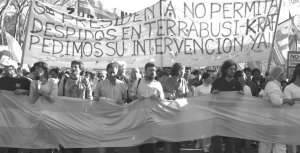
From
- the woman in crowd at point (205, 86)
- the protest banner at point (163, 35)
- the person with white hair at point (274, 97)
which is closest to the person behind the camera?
the person with white hair at point (274, 97)

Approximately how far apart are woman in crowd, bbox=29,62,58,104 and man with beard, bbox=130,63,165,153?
51.0 inches

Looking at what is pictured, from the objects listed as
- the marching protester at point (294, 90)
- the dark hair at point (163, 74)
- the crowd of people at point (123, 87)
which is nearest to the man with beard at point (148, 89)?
the crowd of people at point (123, 87)

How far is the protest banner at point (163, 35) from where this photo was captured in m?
9.29

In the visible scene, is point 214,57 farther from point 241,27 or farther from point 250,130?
point 250,130

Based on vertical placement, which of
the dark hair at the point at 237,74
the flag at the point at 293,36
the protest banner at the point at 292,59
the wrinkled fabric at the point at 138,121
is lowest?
the wrinkled fabric at the point at 138,121

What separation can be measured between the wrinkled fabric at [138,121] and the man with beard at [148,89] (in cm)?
12

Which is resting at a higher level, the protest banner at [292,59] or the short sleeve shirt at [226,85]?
the protest banner at [292,59]

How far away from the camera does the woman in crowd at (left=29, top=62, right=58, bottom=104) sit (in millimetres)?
7758

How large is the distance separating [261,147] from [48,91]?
11.4 feet

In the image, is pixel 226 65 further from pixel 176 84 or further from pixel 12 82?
pixel 12 82

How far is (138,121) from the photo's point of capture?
775 cm

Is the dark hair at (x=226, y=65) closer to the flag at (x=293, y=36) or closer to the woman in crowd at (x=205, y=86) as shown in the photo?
the woman in crowd at (x=205, y=86)

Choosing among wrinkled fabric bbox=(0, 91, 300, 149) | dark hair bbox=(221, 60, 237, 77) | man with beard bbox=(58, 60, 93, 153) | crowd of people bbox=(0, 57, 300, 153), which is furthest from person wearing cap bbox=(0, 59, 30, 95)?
dark hair bbox=(221, 60, 237, 77)

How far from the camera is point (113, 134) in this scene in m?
7.78
